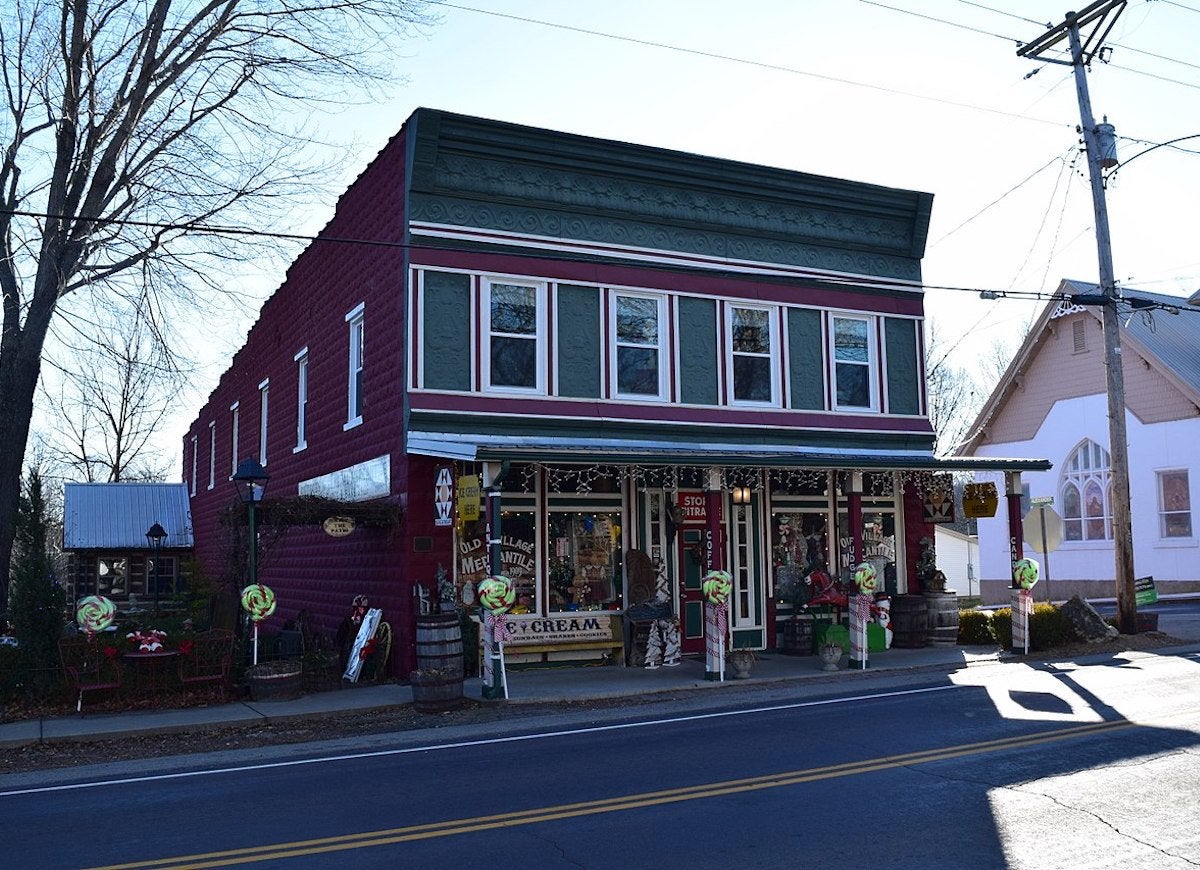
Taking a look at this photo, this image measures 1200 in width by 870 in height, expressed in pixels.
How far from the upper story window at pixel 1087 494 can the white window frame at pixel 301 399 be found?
23.0 meters

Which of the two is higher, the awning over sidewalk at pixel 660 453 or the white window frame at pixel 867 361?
the white window frame at pixel 867 361

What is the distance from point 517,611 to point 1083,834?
11.2 metres

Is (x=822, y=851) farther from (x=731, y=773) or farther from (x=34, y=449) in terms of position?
(x=34, y=449)

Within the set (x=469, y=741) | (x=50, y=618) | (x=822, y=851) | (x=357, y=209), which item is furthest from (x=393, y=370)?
(x=822, y=851)

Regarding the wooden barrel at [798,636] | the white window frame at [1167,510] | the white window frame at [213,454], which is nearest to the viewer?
the wooden barrel at [798,636]

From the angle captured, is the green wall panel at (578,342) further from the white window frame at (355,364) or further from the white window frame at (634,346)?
the white window frame at (355,364)

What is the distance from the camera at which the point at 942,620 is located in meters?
19.5

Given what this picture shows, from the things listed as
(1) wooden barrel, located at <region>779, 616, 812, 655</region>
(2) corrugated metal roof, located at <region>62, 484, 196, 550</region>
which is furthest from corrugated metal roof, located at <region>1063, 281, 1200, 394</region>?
(2) corrugated metal roof, located at <region>62, 484, 196, 550</region>

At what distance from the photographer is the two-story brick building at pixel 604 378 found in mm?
16719

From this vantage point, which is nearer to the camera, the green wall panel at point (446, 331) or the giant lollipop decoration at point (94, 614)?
the giant lollipop decoration at point (94, 614)

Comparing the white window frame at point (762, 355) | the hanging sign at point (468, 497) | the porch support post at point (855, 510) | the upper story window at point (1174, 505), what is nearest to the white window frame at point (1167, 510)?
the upper story window at point (1174, 505)

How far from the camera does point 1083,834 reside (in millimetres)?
6801

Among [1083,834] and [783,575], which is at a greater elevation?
[783,575]

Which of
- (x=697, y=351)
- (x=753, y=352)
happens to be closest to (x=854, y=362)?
(x=753, y=352)
